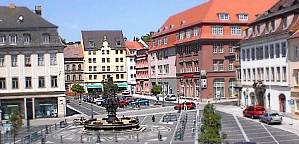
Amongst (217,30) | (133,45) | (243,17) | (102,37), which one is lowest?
(217,30)

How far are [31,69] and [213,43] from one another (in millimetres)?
36015

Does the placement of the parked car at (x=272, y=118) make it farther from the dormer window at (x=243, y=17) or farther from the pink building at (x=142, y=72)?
the pink building at (x=142, y=72)

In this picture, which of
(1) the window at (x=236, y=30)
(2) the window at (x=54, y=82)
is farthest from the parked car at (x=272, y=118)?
(1) the window at (x=236, y=30)

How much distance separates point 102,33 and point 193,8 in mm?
36805

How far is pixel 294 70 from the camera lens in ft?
183

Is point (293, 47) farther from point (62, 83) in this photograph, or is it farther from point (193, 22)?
Result: point (193, 22)

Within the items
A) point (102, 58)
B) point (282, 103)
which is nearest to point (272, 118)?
point (282, 103)

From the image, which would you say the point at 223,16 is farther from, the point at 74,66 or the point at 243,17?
the point at 74,66

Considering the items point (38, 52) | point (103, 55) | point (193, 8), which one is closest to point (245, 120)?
point (38, 52)

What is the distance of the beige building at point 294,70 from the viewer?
5488cm

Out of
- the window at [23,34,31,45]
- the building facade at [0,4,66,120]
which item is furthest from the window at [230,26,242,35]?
the window at [23,34,31,45]

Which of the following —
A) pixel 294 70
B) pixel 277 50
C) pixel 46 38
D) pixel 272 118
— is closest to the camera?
pixel 272 118

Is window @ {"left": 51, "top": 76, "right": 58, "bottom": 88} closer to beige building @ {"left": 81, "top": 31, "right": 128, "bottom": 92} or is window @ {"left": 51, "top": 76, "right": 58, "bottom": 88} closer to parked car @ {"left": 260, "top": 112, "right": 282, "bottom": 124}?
parked car @ {"left": 260, "top": 112, "right": 282, "bottom": 124}

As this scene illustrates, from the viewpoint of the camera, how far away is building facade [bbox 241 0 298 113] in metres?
58.0
